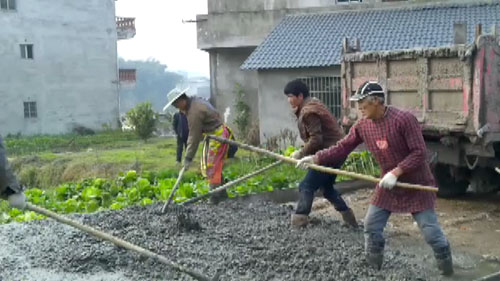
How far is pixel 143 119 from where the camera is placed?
71.9ft

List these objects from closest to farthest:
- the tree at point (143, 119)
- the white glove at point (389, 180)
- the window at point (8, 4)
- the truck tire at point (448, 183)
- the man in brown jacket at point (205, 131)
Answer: the white glove at point (389, 180), the man in brown jacket at point (205, 131), the truck tire at point (448, 183), the tree at point (143, 119), the window at point (8, 4)

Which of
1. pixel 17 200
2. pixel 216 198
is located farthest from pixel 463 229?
pixel 17 200

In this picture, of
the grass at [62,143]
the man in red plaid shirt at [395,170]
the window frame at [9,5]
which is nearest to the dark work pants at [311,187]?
the man in red plaid shirt at [395,170]

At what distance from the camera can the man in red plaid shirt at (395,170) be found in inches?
194

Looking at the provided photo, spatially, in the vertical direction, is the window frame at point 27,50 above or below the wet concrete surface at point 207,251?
above

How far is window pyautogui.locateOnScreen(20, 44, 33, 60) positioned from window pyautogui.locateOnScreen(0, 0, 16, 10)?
172 centimetres

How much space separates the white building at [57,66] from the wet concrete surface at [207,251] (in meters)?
21.4

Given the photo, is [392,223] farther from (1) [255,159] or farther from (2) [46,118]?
(2) [46,118]

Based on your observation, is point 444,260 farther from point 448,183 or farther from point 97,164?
point 97,164

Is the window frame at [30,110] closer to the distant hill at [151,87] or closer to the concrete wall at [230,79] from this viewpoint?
the concrete wall at [230,79]

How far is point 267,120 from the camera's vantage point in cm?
1786

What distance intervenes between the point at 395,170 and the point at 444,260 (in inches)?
37.5

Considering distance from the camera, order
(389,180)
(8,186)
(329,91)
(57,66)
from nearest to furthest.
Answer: (8,186) < (389,180) < (329,91) < (57,66)

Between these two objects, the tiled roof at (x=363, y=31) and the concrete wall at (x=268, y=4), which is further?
the concrete wall at (x=268, y=4)
